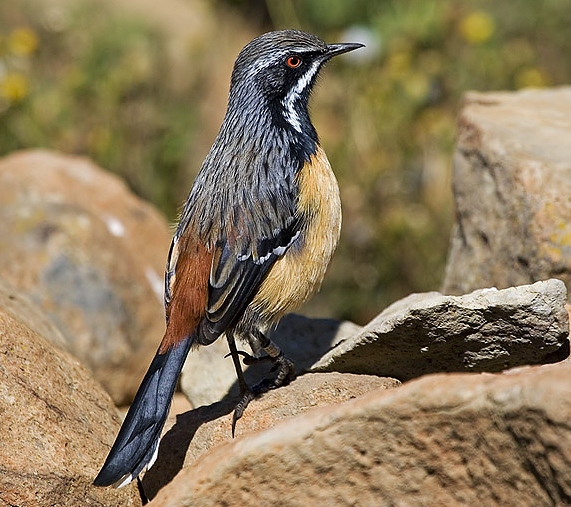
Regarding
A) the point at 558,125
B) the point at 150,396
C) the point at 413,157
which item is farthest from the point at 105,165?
the point at 150,396

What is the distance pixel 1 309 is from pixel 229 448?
1.81 meters

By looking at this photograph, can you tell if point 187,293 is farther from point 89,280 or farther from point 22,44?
point 22,44

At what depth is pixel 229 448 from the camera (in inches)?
Answer: 146

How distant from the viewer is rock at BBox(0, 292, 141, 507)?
429cm

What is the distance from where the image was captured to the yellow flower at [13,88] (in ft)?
29.4

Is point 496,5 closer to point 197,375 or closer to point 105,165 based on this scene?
point 105,165

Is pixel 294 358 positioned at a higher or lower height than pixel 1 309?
lower

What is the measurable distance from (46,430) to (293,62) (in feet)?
8.83

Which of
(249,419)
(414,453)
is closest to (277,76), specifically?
(249,419)

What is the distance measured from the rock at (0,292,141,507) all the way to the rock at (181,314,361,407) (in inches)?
38.1

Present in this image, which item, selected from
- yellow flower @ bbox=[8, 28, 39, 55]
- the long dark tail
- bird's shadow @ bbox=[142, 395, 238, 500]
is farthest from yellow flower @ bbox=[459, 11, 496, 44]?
the long dark tail

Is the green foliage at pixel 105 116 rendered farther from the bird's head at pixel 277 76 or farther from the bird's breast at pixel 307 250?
the bird's breast at pixel 307 250

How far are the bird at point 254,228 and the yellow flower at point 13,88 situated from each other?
379cm

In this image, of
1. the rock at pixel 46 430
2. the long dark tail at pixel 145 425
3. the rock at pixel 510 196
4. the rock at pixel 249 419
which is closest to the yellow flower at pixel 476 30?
the rock at pixel 510 196
